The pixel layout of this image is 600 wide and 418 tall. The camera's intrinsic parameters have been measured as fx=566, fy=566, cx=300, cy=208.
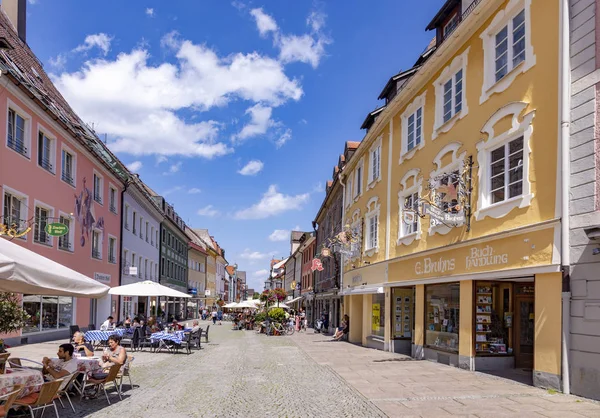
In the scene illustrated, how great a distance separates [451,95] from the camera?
1568 cm

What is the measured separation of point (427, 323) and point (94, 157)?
59.3ft

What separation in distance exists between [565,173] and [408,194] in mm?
8891

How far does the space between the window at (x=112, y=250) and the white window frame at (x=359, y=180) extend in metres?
13.8

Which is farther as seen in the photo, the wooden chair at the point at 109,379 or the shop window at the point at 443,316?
the shop window at the point at 443,316

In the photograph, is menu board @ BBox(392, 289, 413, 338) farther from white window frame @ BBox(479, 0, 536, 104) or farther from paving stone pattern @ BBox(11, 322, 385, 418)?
white window frame @ BBox(479, 0, 536, 104)

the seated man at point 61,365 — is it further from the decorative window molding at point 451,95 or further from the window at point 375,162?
the window at point 375,162

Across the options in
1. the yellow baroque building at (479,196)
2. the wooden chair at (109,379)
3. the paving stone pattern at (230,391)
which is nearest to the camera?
the paving stone pattern at (230,391)

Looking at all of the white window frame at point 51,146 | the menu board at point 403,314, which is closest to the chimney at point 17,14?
the white window frame at point 51,146

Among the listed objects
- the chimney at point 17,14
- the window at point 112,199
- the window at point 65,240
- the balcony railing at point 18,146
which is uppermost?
the chimney at point 17,14

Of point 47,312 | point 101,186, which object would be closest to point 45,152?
point 47,312

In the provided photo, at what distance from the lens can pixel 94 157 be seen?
27.1 metres

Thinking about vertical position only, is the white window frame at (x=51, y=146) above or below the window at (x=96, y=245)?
above

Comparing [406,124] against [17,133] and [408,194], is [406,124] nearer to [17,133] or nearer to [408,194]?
[408,194]

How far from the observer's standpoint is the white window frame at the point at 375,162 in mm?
22938
